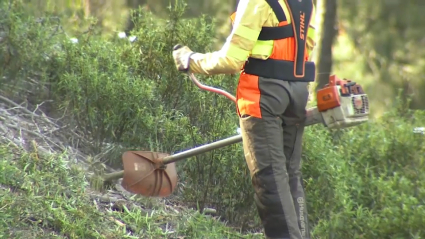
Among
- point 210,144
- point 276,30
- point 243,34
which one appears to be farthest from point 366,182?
point 243,34

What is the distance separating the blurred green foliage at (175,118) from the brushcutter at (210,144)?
362 mm

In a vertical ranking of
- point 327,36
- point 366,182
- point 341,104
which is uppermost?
point 341,104

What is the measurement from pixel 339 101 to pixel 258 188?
729 mm

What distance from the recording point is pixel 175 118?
20.0ft

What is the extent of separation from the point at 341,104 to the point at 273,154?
20.1 inches

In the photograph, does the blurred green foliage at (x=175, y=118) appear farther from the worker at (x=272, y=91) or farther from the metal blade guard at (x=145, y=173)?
the worker at (x=272, y=91)

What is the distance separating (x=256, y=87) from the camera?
455cm

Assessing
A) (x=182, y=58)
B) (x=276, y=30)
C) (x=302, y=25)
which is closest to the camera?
(x=276, y=30)

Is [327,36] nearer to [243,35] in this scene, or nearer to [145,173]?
[145,173]

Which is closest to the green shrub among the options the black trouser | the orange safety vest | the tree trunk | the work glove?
the black trouser

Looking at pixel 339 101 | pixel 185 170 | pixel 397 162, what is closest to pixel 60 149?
pixel 185 170

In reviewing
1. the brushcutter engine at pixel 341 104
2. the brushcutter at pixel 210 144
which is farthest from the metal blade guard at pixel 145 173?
the brushcutter engine at pixel 341 104

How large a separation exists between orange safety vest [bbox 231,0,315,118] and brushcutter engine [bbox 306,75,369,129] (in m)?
0.21

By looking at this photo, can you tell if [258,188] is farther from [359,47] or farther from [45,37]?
[359,47]
